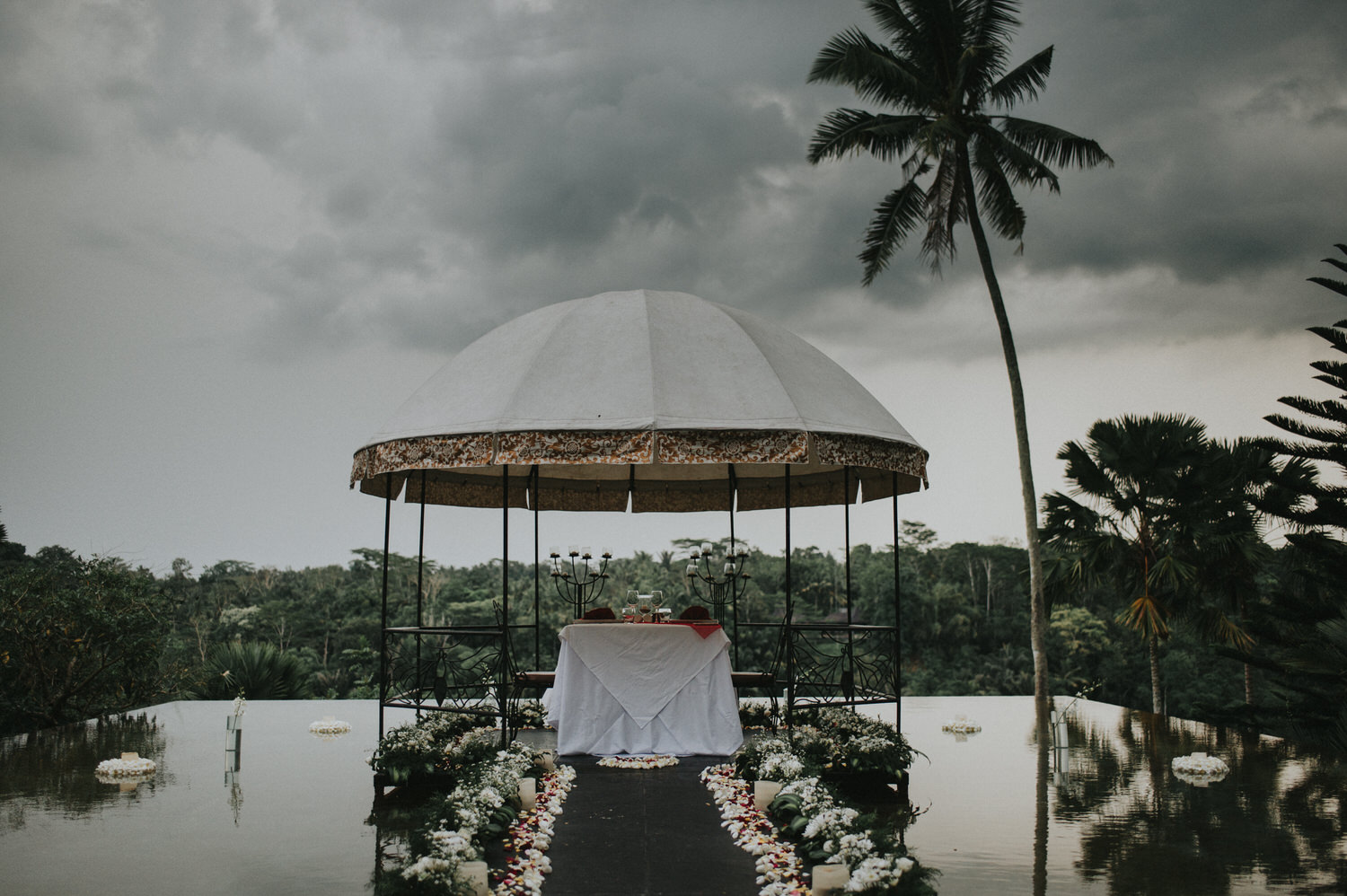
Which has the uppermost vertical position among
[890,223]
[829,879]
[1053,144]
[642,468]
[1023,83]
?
[1023,83]

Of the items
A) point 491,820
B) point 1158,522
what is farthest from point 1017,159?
point 491,820

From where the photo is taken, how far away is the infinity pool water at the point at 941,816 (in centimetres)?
378

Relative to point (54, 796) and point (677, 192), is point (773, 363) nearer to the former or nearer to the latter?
point (54, 796)

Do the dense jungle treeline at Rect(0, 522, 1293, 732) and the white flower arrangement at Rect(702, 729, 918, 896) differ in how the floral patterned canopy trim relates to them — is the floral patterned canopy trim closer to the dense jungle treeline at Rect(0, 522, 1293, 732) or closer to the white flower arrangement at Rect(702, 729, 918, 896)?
the white flower arrangement at Rect(702, 729, 918, 896)

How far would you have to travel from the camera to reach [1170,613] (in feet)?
37.3

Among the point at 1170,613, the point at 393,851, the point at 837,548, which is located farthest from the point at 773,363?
the point at 837,548

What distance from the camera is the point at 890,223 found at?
13844mm

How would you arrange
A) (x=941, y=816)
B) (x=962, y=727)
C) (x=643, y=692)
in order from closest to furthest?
1. (x=941, y=816)
2. (x=643, y=692)
3. (x=962, y=727)

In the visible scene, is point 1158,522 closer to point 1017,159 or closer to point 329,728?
point 1017,159

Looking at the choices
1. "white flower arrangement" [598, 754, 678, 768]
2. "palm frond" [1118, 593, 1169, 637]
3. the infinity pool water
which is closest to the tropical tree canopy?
"palm frond" [1118, 593, 1169, 637]

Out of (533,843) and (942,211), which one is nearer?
(533,843)

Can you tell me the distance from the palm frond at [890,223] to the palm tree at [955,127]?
2 cm

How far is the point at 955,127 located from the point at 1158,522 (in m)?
5.94

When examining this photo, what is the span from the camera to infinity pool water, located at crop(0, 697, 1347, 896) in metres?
3.78
